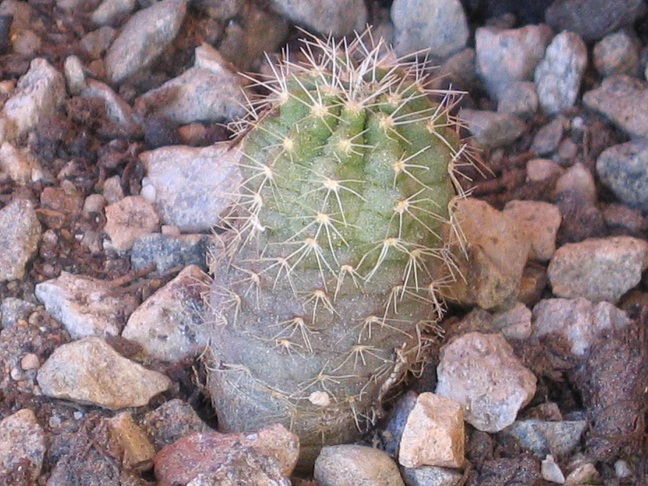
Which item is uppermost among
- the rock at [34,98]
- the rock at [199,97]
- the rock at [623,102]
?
the rock at [34,98]

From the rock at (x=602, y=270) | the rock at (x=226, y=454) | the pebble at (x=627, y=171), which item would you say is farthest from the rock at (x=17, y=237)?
the pebble at (x=627, y=171)

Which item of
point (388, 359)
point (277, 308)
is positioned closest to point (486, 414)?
point (388, 359)

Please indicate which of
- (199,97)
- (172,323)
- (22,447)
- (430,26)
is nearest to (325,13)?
(430,26)

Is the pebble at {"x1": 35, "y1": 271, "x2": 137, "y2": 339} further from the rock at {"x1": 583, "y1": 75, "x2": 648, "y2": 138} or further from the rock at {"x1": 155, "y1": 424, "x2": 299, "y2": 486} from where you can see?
the rock at {"x1": 583, "y1": 75, "x2": 648, "y2": 138}

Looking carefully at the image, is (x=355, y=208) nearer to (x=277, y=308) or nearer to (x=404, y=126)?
(x=404, y=126)

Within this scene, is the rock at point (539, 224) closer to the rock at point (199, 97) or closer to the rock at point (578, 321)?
the rock at point (578, 321)

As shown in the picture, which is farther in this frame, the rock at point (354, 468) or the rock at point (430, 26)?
the rock at point (430, 26)
